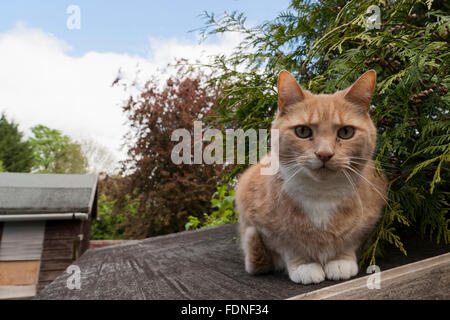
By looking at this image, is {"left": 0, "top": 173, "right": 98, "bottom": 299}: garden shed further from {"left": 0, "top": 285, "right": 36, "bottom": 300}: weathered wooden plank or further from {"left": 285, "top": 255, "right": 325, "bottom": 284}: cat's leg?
{"left": 285, "top": 255, "right": 325, "bottom": 284}: cat's leg

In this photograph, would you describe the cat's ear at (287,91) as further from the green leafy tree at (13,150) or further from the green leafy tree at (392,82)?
the green leafy tree at (13,150)

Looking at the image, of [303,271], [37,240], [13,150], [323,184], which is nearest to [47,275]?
[37,240]

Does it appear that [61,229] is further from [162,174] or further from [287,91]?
[287,91]

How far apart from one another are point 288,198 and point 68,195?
6.97 meters

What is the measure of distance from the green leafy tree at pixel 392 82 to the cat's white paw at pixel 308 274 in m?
0.18

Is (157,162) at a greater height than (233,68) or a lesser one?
greater

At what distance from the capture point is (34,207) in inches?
243

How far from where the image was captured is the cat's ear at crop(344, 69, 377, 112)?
1.06 metres

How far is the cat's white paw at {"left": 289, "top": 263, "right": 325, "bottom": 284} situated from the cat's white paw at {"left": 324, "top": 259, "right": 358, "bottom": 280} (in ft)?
0.10

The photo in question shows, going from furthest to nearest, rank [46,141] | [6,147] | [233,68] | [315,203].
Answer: [46,141] → [6,147] → [233,68] → [315,203]

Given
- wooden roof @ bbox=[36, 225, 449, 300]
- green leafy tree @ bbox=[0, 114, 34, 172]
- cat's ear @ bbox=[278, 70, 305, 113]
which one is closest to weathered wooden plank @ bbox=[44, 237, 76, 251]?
wooden roof @ bbox=[36, 225, 449, 300]

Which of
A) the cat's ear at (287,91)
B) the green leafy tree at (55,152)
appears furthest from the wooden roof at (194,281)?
the green leafy tree at (55,152)
